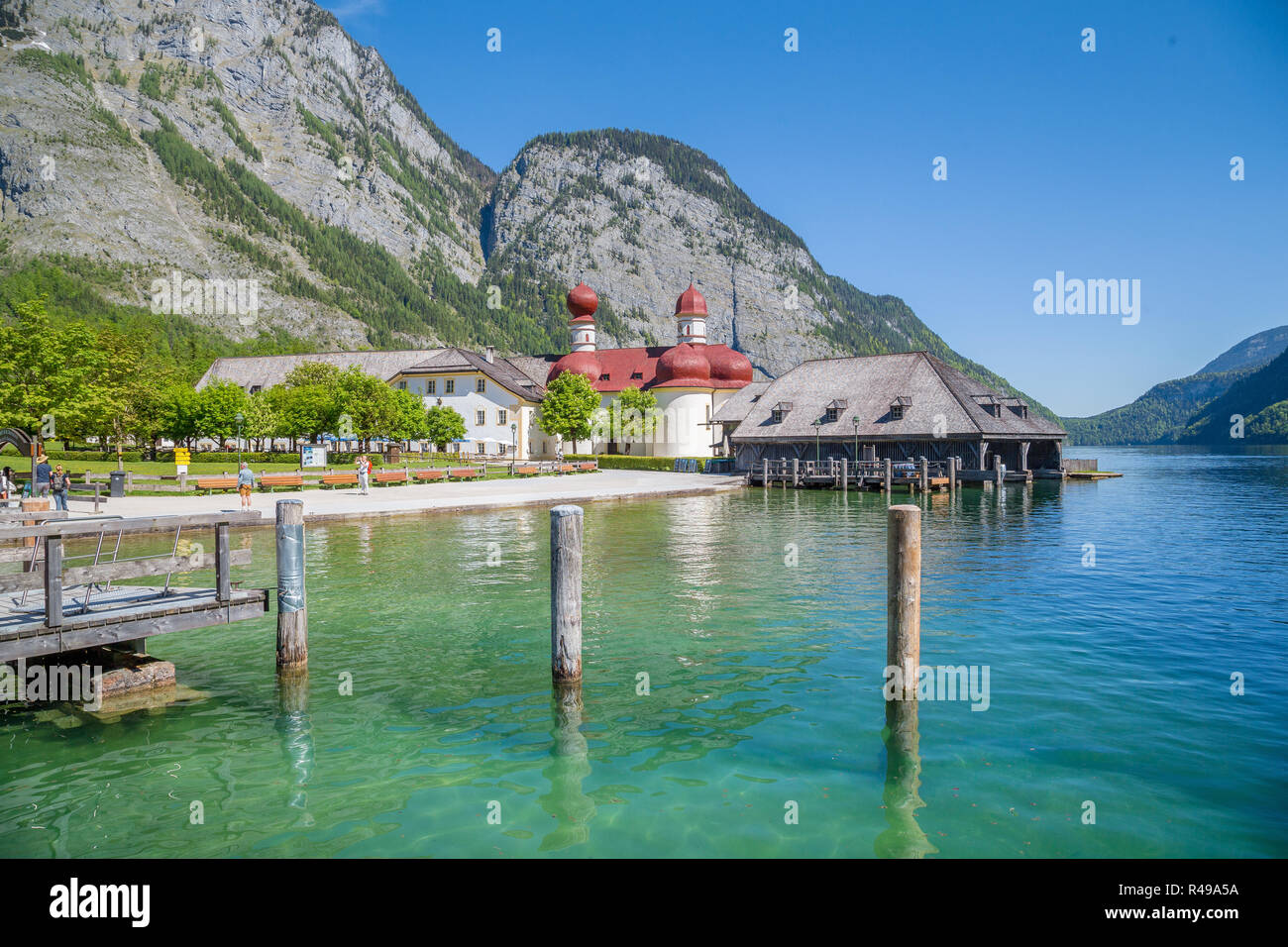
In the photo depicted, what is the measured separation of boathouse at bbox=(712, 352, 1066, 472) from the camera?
54844 millimetres

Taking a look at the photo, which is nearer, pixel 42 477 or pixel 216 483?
pixel 42 477

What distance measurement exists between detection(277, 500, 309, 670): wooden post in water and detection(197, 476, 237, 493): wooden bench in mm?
29955

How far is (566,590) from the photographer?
35.9 feet

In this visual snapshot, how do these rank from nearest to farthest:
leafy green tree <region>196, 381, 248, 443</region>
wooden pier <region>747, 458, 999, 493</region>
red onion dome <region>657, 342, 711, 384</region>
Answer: wooden pier <region>747, 458, 999, 493</region> < leafy green tree <region>196, 381, 248, 443</region> < red onion dome <region>657, 342, 711, 384</region>

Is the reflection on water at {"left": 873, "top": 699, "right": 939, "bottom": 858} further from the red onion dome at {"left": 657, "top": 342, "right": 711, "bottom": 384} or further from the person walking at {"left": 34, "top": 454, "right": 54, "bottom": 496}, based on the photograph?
the red onion dome at {"left": 657, "top": 342, "right": 711, "bottom": 384}

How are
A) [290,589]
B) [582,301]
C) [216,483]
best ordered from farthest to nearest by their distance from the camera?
[582,301] → [216,483] → [290,589]

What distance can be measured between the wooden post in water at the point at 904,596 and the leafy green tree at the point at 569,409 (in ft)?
221

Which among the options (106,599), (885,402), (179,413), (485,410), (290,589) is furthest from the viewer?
(485,410)

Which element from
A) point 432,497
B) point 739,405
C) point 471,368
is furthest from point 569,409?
point 432,497

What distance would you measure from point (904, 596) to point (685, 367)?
7465 cm

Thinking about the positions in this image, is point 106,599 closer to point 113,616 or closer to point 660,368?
point 113,616

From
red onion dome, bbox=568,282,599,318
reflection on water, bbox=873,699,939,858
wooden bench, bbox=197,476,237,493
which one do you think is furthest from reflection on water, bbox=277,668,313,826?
red onion dome, bbox=568,282,599,318

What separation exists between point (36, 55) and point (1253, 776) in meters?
254
